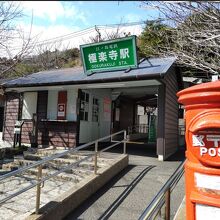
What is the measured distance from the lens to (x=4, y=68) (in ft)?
37.7

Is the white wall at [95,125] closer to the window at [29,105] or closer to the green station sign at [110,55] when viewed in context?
the green station sign at [110,55]

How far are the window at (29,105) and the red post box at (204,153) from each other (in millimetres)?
11567

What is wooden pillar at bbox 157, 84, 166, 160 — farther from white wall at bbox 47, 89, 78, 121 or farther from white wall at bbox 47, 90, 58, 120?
white wall at bbox 47, 90, 58, 120

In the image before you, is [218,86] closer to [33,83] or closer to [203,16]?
[203,16]

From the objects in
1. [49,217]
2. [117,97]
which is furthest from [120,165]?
[117,97]

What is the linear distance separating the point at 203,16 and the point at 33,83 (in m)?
8.53

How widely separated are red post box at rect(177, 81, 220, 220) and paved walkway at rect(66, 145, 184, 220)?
2.64 metres

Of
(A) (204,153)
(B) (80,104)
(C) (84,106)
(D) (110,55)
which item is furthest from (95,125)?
(A) (204,153)

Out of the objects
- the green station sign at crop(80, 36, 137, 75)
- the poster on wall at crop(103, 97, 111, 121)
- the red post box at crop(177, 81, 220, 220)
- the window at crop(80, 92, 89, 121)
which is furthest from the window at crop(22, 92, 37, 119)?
the red post box at crop(177, 81, 220, 220)

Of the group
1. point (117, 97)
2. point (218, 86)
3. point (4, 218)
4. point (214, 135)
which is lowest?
point (4, 218)

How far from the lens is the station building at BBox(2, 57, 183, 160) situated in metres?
11.1

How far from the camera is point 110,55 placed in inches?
481

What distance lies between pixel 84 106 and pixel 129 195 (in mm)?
7004

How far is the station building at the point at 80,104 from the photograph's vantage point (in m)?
11.1
